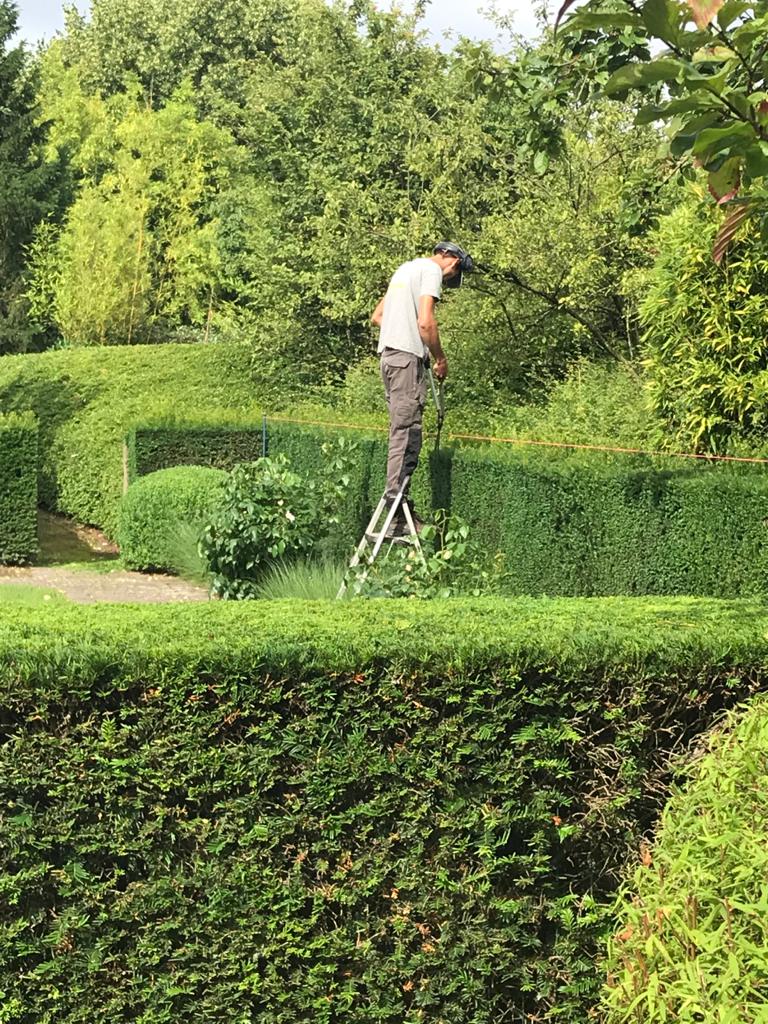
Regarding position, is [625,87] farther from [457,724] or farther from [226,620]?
[226,620]

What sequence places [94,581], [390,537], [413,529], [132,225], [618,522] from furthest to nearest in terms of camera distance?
[132,225] < [94,581] < [390,537] < [413,529] < [618,522]

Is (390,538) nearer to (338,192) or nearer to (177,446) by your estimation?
(177,446)

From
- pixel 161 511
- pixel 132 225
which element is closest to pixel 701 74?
pixel 161 511

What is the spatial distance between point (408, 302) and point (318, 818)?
16.9ft

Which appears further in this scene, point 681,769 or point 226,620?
point 226,620

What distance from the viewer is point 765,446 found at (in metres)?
5.86

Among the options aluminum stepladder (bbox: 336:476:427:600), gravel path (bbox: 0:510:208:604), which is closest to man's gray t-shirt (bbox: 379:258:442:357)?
aluminum stepladder (bbox: 336:476:427:600)

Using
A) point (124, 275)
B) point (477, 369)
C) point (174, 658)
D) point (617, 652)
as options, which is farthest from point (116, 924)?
point (124, 275)

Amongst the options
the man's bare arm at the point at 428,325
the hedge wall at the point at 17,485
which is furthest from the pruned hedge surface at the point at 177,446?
the man's bare arm at the point at 428,325

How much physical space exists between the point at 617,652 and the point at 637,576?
3419 millimetres

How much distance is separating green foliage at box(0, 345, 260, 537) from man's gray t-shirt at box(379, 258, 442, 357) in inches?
361

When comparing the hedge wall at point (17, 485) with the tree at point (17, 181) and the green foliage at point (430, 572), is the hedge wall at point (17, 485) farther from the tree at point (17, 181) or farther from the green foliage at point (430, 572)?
the tree at point (17, 181)

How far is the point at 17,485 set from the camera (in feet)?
41.6

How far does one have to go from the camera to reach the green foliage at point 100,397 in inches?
671
